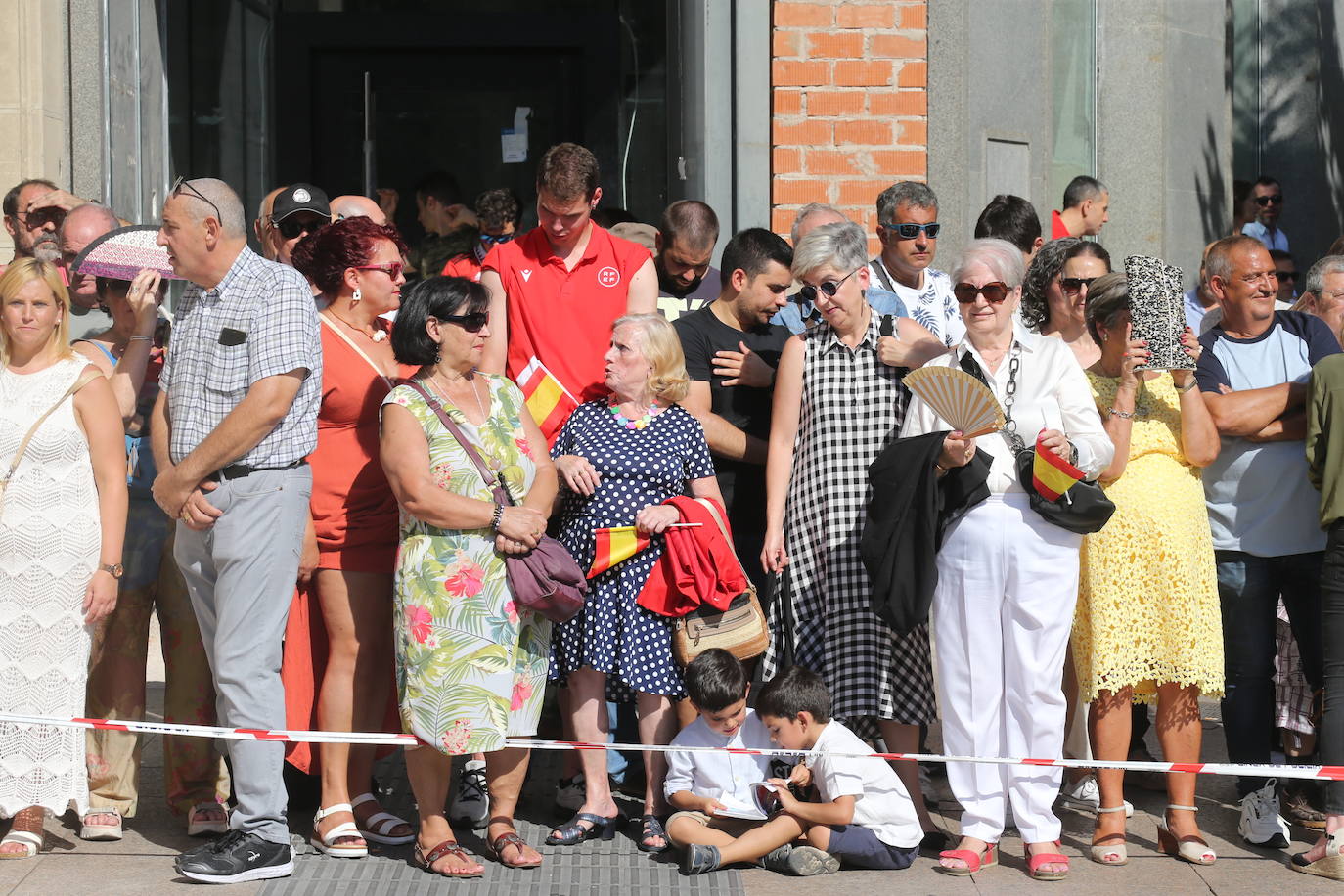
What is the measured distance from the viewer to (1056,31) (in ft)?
31.4

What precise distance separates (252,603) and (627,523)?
1.30 metres

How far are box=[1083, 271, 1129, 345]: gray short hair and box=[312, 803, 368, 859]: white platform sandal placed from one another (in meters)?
3.08

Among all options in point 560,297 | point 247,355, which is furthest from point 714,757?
point 247,355

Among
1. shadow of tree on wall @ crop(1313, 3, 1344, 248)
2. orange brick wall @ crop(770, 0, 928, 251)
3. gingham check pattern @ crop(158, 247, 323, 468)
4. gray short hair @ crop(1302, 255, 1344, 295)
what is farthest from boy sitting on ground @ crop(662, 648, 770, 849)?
shadow of tree on wall @ crop(1313, 3, 1344, 248)

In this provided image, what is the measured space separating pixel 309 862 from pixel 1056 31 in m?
6.44

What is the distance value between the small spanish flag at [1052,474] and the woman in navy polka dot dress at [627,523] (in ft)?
3.81

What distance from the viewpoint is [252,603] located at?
5406 mm

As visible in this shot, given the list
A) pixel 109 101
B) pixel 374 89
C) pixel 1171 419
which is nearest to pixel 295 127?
pixel 374 89

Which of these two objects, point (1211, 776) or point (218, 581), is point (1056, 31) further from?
point (218, 581)

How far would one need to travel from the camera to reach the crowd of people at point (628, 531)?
5.48m

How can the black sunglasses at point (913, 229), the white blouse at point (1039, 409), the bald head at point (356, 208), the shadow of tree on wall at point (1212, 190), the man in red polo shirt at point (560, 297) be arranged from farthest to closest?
the shadow of tree on wall at point (1212, 190) < the black sunglasses at point (913, 229) < the bald head at point (356, 208) < the man in red polo shirt at point (560, 297) < the white blouse at point (1039, 409)

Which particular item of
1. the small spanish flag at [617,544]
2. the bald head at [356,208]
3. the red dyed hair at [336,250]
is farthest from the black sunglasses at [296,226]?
the small spanish flag at [617,544]

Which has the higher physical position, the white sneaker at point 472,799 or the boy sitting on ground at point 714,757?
the boy sitting on ground at point 714,757

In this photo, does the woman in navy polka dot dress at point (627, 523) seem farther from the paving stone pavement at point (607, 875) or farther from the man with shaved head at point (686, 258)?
the man with shaved head at point (686, 258)
